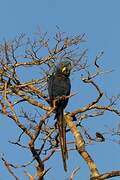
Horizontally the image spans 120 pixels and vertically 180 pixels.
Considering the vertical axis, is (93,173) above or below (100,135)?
below

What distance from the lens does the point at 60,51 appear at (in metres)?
9.95

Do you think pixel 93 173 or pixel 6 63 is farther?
pixel 6 63

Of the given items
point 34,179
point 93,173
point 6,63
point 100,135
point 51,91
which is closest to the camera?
point 34,179

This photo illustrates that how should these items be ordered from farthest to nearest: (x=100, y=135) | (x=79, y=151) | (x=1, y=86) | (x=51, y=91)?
(x=1, y=86) → (x=51, y=91) → (x=100, y=135) → (x=79, y=151)

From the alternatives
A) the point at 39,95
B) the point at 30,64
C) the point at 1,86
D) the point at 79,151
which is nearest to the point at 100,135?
the point at 79,151

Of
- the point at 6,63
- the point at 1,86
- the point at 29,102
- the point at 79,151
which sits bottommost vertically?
the point at 79,151

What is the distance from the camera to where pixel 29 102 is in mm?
8133

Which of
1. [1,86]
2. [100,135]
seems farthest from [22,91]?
[100,135]

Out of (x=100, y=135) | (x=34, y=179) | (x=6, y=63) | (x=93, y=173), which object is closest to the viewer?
(x=34, y=179)

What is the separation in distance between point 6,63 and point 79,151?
288cm

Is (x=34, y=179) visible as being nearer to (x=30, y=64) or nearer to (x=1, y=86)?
(x=1, y=86)

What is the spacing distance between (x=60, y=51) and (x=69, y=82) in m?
1.67

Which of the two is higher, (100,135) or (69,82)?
(69,82)

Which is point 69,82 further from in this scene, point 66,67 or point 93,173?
point 93,173
